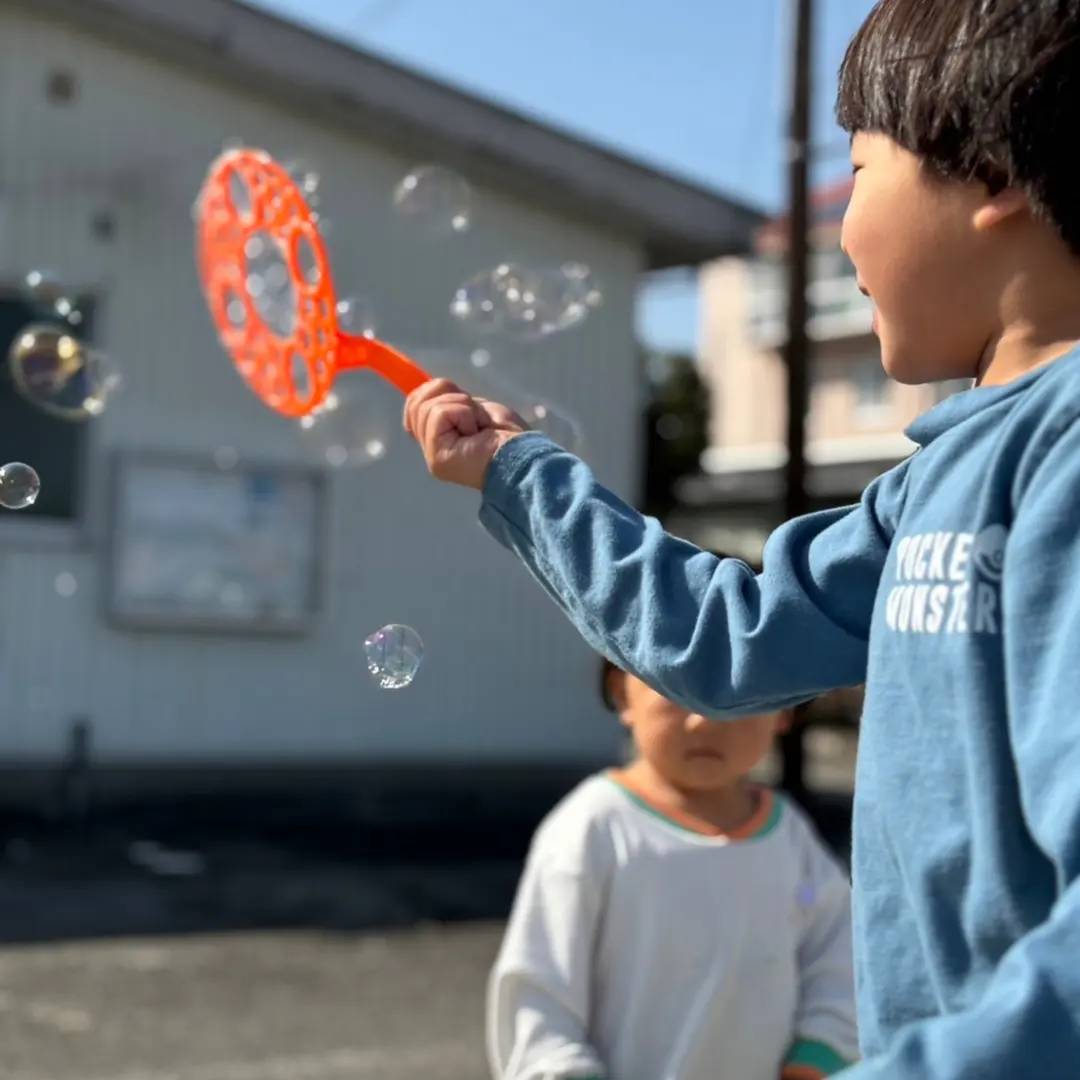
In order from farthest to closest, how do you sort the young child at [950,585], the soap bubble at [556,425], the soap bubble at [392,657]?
1. the soap bubble at [556,425]
2. the soap bubble at [392,657]
3. the young child at [950,585]

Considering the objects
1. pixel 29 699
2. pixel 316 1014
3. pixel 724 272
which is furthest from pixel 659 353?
pixel 316 1014

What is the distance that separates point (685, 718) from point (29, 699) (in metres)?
8.72

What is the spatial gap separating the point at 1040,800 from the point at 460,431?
0.72 metres

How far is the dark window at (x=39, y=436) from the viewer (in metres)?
10.7

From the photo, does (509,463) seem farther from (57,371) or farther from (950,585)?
(57,371)

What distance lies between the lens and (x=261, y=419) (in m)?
11.8

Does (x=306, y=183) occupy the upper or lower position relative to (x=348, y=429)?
upper

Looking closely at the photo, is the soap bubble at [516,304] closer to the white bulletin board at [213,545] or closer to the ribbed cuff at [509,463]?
the ribbed cuff at [509,463]

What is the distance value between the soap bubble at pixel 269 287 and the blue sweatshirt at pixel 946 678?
3.88ft

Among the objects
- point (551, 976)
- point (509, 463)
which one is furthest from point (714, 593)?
point (551, 976)

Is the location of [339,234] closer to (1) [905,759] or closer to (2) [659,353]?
(1) [905,759]

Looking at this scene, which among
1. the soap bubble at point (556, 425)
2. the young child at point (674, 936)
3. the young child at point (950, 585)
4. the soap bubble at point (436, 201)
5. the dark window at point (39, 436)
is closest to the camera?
the young child at point (950, 585)

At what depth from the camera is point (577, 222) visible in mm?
12945

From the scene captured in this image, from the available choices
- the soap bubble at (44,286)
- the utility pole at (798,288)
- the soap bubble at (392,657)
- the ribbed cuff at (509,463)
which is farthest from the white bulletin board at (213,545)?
the ribbed cuff at (509,463)
